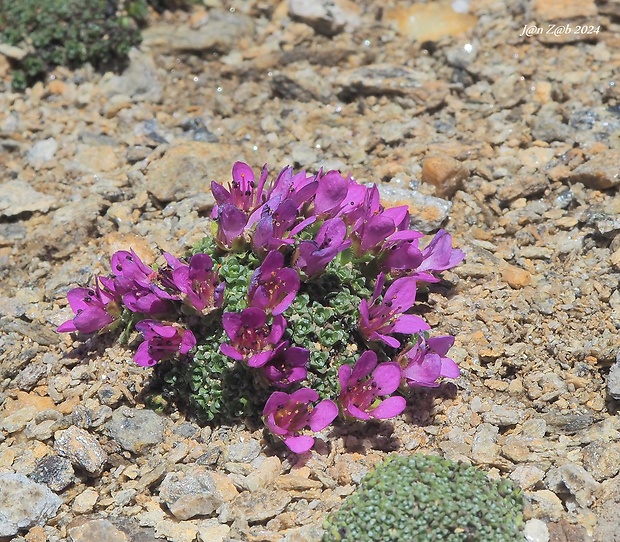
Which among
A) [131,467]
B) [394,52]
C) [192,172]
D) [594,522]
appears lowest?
[131,467]

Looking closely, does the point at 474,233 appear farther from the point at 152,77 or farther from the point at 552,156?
the point at 152,77

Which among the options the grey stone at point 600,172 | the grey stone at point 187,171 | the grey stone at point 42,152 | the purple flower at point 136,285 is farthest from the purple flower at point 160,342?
the grey stone at point 600,172

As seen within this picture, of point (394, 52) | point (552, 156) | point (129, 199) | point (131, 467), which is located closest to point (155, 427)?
point (131, 467)

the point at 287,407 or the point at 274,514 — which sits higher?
the point at 287,407

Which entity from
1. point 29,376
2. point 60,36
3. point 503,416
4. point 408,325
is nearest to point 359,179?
point 408,325

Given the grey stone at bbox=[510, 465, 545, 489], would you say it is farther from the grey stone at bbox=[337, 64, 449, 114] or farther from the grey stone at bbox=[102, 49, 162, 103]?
the grey stone at bbox=[102, 49, 162, 103]

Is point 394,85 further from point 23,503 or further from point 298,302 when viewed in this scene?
point 23,503

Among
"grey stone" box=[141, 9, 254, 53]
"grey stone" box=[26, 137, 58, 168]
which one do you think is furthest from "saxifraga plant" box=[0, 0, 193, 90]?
"grey stone" box=[26, 137, 58, 168]
